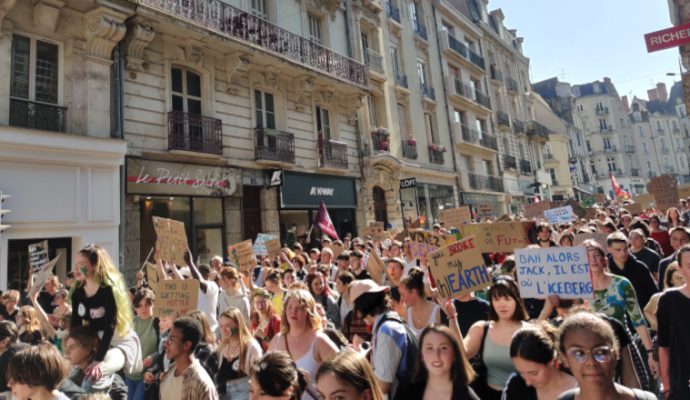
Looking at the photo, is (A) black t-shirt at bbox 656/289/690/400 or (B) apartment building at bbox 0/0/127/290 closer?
(A) black t-shirt at bbox 656/289/690/400

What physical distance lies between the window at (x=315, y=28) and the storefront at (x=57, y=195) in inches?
362

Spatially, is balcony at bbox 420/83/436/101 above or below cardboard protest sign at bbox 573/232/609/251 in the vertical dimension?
above

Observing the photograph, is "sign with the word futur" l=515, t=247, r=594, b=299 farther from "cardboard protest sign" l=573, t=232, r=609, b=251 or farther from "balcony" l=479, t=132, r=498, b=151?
"balcony" l=479, t=132, r=498, b=151

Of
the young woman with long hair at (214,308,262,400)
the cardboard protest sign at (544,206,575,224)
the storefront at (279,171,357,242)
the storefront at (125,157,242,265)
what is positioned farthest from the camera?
the storefront at (279,171,357,242)

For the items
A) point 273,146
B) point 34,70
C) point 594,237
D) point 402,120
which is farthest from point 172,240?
point 402,120

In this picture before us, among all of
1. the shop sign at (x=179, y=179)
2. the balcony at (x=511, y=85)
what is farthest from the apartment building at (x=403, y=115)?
the balcony at (x=511, y=85)

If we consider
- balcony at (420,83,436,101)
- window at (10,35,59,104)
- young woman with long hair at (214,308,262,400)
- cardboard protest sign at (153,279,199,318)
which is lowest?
young woman with long hair at (214,308,262,400)

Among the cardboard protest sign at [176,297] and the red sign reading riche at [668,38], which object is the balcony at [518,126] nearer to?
the red sign reading riche at [668,38]

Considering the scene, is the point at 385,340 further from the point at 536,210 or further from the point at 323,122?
the point at 536,210

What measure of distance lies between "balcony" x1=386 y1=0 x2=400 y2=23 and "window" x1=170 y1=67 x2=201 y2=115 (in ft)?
40.6

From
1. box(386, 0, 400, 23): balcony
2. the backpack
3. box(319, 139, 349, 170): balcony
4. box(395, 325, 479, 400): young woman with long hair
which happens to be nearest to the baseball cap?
the backpack

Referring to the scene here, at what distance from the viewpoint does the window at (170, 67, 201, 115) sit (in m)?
11.1

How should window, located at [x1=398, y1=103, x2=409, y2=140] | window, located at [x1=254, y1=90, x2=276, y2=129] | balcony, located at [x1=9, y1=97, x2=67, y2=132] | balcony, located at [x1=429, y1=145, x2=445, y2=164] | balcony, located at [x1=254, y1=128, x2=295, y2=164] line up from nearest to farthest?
balcony, located at [x1=9, y1=97, x2=67, y2=132], balcony, located at [x1=254, y1=128, x2=295, y2=164], window, located at [x1=254, y1=90, x2=276, y2=129], window, located at [x1=398, y1=103, x2=409, y2=140], balcony, located at [x1=429, y1=145, x2=445, y2=164]

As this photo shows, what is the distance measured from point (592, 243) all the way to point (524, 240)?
2383mm
